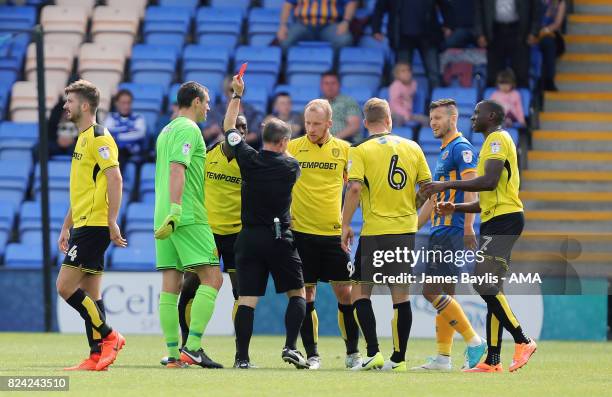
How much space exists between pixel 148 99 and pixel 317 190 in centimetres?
920

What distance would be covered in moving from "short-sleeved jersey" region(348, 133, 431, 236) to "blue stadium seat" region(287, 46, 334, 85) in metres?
9.53

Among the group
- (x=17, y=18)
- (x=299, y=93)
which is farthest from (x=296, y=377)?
(x=17, y=18)

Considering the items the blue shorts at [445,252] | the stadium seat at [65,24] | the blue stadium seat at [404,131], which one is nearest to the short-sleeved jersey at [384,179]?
the blue shorts at [445,252]

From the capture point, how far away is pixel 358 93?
64.2ft

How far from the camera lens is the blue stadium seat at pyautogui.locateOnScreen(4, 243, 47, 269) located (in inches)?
711

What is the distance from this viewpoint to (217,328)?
56.3 ft

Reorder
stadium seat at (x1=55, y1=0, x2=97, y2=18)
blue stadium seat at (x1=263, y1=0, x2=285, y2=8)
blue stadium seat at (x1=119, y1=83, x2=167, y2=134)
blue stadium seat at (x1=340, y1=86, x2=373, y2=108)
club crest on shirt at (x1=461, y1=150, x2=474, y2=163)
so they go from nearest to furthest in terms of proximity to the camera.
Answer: club crest on shirt at (x1=461, y1=150, x2=474, y2=163), blue stadium seat at (x1=340, y1=86, x2=373, y2=108), blue stadium seat at (x1=119, y1=83, x2=167, y2=134), blue stadium seat at (x1=263, y1=0, x2=285, y2=8), stadium seat at (x1=55, y1=0, x2=97, y2=18)

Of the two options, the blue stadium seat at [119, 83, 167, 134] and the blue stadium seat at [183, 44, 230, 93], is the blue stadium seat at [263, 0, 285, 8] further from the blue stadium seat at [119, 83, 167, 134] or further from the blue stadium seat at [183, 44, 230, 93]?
the blue stadium seat at [119, 83, 167, 134]

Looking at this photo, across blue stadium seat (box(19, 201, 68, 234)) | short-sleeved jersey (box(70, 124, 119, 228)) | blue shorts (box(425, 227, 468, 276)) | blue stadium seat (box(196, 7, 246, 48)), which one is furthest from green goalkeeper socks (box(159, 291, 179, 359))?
blue stadium seat (box(196, 7, 246, 48))

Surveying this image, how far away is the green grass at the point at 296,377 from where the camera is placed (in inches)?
353

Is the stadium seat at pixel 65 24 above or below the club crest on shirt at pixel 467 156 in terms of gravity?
above

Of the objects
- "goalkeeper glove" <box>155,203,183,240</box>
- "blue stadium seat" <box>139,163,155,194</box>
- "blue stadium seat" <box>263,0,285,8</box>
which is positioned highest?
"blue stadium seat" <box>263,0,285,8</box>

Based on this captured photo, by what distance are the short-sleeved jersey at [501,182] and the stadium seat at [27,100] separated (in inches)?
421

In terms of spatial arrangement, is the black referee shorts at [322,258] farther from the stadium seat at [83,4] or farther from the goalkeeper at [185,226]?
the stadium seat at [83,4]
